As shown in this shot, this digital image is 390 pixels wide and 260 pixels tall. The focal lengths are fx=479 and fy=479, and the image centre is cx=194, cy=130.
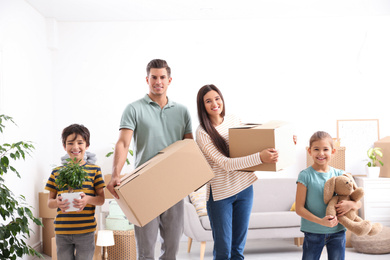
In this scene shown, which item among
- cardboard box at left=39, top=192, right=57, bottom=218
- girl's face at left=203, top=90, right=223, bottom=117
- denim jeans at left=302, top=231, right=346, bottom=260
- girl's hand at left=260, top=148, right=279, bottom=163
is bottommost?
cardboard box at left=39, top=192, right=57, bottom=218

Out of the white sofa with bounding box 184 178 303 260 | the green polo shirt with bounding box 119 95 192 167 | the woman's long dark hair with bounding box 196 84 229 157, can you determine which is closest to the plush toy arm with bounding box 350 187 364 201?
the woman's long dark hair with bounding box 196 84 229 157

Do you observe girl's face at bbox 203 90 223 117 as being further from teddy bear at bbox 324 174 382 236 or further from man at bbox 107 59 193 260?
teddy bear at bbox 324 174 382 236

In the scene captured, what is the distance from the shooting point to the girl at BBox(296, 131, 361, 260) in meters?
2.37

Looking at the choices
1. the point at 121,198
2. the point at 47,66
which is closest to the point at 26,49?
the point at 47,66

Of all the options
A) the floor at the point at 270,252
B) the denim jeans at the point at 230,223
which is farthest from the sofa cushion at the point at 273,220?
the denim jeans at the point at 230,223

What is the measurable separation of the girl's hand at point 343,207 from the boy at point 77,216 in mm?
1170

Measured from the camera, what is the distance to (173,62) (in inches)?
217

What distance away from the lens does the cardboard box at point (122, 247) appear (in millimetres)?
4445

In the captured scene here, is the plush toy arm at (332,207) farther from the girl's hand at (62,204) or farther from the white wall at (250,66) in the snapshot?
the white wall at (250,66)

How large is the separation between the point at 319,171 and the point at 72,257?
4.34ft

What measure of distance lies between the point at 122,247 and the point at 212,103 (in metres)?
2.39

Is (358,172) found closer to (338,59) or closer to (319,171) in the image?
(338,59)

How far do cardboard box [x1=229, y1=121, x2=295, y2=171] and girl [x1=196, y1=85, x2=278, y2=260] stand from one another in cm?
8

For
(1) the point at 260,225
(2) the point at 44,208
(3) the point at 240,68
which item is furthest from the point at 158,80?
(3) the point at 240,68
